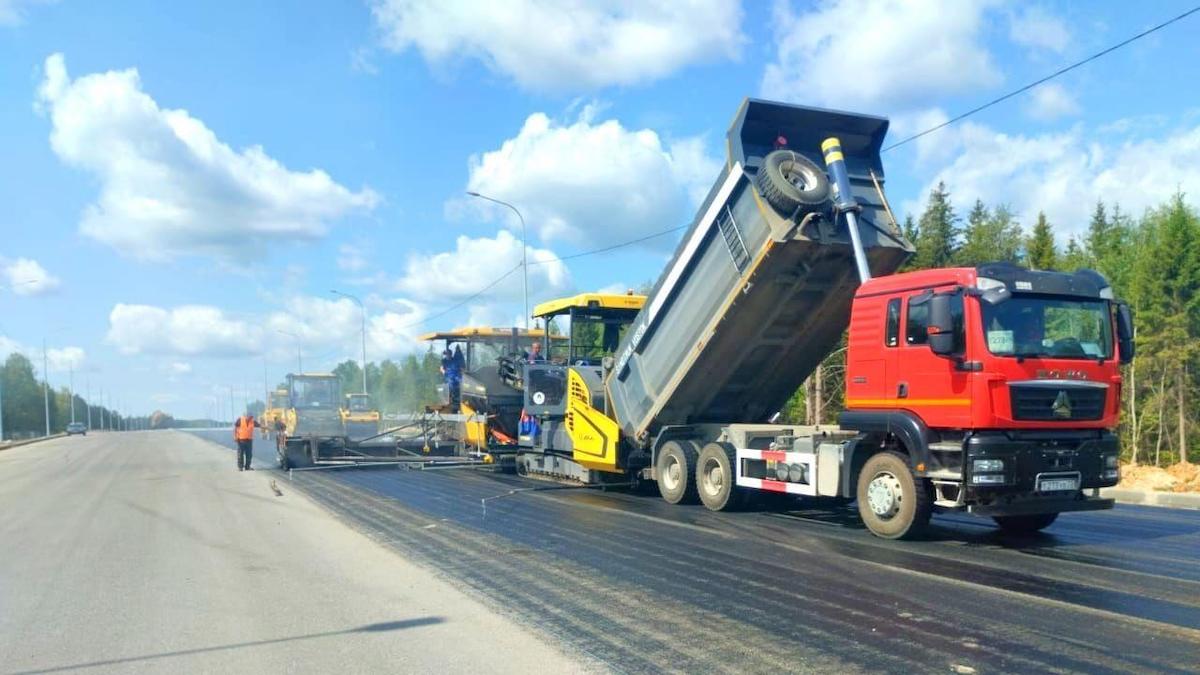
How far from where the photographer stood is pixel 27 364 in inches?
4151

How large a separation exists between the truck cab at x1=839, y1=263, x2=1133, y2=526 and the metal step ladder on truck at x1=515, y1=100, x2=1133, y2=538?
17 mm

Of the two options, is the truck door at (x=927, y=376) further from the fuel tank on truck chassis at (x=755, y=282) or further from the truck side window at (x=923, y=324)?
the fuel tank on truck chassis at (x=755, y=282)

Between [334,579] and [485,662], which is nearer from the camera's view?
[485,662]

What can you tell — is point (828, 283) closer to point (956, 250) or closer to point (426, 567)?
point (426, 567)

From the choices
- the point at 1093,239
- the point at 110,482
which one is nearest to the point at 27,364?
the point at 110,482

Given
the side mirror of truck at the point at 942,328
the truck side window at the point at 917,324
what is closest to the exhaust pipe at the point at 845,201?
the truck side window at the point at 917,324

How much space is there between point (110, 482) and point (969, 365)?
57.7 feet

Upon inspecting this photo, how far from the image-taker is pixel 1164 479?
15727 millimetres

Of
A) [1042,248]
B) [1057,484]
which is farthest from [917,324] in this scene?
[1042,248]

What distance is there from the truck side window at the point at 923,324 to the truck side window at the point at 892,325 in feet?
0.47

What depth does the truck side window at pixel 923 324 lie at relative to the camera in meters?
8.61

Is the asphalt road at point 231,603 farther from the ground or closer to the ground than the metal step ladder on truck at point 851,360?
closer to the ground

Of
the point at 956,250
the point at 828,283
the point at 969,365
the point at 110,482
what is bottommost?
the point at 110,482

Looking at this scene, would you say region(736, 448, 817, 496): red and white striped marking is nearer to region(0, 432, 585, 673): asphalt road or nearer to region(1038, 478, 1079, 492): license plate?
region(1038, 478, 1079, 492): license plate
